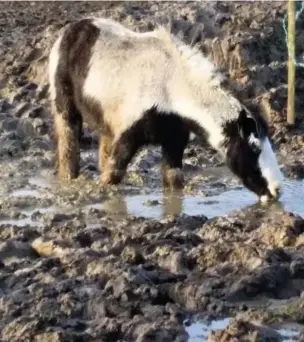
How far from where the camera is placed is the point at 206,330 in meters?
5.65

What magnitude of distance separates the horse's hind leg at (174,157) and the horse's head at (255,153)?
0.49 meters

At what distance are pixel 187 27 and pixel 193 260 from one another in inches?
317

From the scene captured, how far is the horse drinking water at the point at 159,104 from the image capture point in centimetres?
897

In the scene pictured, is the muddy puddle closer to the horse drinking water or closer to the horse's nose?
the horse's nose

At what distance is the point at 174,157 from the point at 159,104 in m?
0.69

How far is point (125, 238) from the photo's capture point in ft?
23.7

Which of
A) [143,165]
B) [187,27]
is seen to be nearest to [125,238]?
[143,165]

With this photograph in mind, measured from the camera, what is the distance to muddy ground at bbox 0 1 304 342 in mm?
5711

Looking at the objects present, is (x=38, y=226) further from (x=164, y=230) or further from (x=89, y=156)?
(x=89, y=156)

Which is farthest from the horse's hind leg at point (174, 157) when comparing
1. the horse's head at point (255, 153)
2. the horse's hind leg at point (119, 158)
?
the horse's head at point (255, 153)

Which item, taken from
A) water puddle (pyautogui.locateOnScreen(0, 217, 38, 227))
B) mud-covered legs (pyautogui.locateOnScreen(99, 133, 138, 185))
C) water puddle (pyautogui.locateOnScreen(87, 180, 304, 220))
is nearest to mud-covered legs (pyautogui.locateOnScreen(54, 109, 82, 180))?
mud-covered legs (pyautogui.locateOnScreen(99, 133, 138, 185))

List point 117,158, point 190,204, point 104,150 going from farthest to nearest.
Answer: point 104,150, point 117,158, point 190,204

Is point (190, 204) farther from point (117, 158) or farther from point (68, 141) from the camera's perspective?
point (68, 141)

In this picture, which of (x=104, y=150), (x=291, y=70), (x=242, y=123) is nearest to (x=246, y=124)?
(x=242, y=123)
